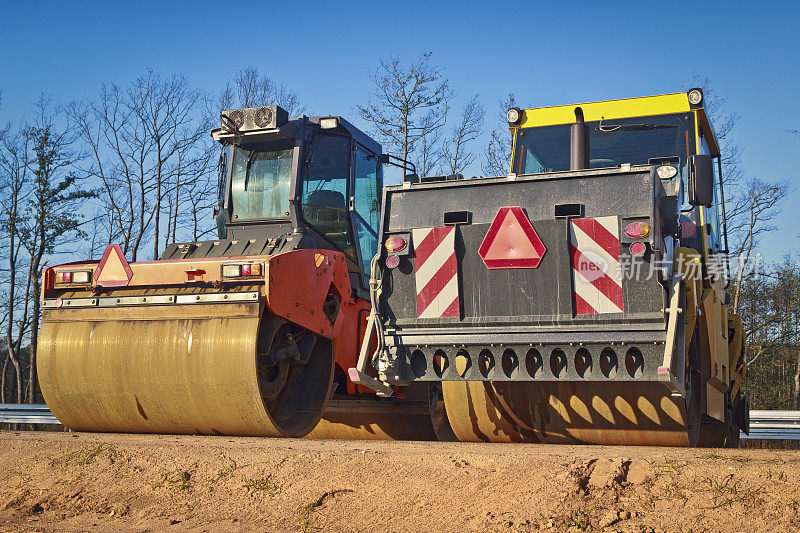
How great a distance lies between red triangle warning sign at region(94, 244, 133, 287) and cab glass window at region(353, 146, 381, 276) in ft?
8.99

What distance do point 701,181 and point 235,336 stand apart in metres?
3.88

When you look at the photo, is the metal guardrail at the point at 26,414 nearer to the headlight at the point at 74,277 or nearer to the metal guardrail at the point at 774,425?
the metal guardrail at the point at 774,425

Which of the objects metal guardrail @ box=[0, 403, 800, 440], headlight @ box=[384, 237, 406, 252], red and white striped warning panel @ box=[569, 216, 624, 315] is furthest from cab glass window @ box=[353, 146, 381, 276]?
metal guardrail @ box=[0, 403, 800, 440]

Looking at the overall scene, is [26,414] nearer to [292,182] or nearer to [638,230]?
[292,182]

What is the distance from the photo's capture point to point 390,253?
6.53 m

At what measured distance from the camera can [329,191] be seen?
877 cm

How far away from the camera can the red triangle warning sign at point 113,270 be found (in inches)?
270

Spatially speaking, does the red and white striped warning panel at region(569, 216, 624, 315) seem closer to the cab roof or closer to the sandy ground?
the sandy ground

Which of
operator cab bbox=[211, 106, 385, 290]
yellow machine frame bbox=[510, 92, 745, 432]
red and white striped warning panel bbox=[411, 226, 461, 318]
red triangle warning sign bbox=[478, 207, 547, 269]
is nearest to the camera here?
red triangle warning sign bbox=[478, 207, 547, 269]

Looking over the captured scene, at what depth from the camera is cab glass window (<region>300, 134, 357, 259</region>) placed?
859 cm

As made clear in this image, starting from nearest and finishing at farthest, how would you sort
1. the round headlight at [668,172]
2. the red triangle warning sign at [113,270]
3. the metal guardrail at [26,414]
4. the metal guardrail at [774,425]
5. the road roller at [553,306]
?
1. the road roller at [553,306]
2. the red triangle warning sign at [113,270]
3. the round headlight at [668,172]
4. the metal guardrail at [774,425]
5. the metal guardrail at [26,414]

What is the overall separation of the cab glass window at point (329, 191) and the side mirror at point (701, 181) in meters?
3.68

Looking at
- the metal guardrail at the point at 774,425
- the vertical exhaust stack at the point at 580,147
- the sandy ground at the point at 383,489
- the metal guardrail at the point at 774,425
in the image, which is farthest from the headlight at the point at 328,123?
the metal guardrail at the point at 774,425

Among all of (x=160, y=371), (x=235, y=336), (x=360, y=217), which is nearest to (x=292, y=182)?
(x=360, y=217)
